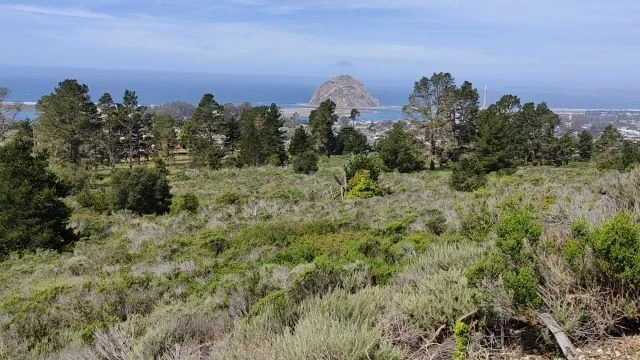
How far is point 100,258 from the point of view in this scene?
1170 centimetres

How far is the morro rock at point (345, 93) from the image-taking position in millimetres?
184625

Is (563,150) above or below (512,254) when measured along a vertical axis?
below

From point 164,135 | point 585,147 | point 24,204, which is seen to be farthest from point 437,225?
point 585,147

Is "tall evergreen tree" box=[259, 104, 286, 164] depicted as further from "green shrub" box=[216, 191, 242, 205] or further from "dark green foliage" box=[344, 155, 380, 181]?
"green shrub" box=[216, 191, 242, 205]

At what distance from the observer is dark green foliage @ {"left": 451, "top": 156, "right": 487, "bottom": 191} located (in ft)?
72.9

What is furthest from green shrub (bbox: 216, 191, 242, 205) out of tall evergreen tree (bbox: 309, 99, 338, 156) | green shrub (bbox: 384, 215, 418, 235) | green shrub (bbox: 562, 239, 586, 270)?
tall evergreen tree (bbox: 309, 99, 338, 156)

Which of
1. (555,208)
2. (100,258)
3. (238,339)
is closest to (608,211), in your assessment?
(555,208)

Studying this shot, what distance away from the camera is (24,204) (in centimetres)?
1374

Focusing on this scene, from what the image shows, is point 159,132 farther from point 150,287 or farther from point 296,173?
point 150,287

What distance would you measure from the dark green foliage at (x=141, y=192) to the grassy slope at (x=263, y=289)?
688cm

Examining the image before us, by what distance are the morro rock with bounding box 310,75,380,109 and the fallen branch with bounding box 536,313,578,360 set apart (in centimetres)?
17907

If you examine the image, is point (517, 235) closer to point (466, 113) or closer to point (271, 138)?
point (466, 113)

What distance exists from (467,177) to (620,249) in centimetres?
2075

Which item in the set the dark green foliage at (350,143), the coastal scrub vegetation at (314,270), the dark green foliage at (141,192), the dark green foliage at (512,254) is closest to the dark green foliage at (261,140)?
the dark green foliage at (350,143)
